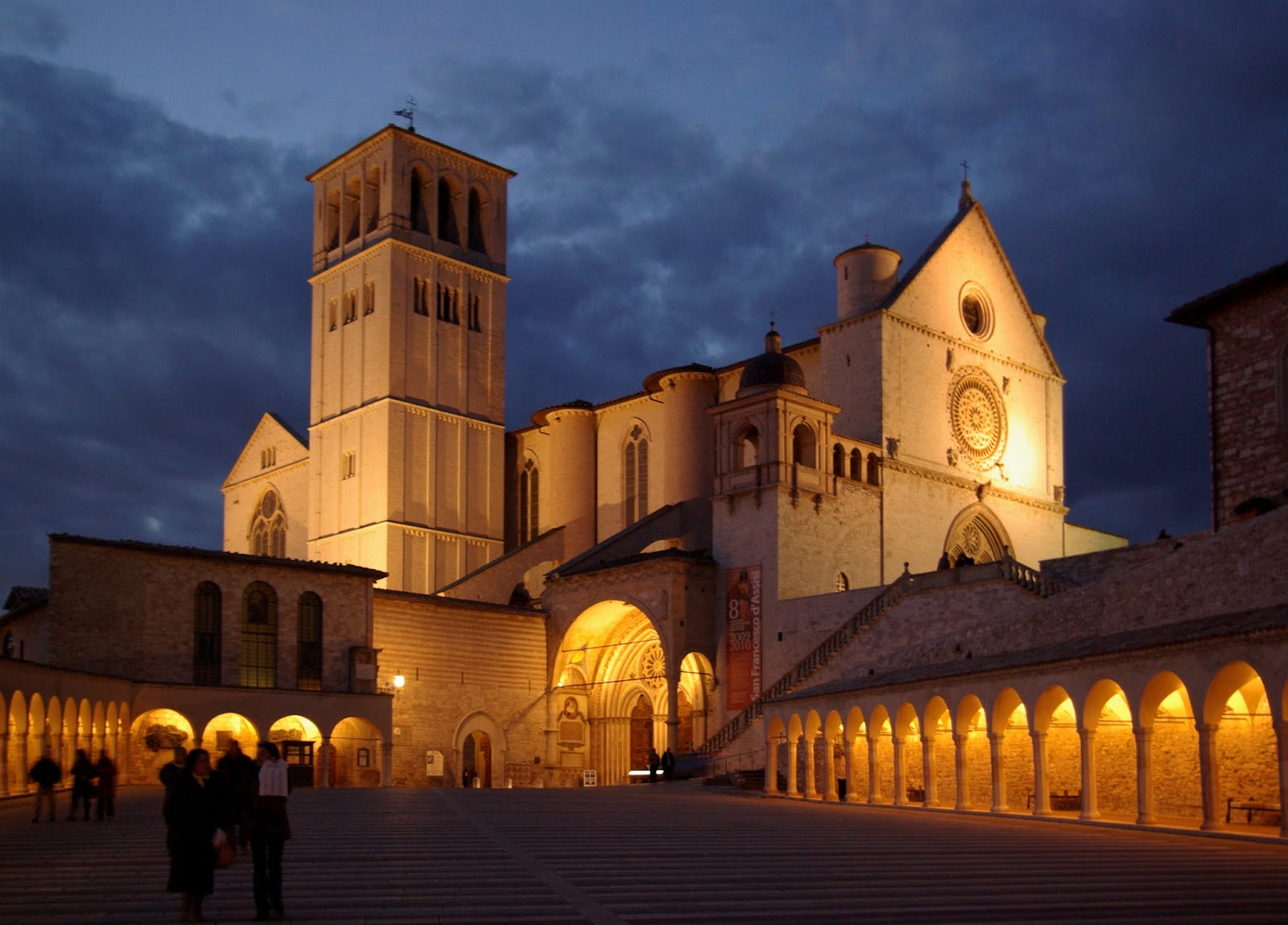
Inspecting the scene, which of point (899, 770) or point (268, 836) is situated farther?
point (899, 770)

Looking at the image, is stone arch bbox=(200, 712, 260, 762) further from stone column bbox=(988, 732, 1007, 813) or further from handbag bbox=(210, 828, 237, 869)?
handbag bbox=(210, 828, 237, 869)

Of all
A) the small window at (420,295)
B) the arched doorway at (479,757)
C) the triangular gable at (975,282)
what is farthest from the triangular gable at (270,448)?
the triangular gable at (975,282)

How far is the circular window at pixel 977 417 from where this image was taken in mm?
51469

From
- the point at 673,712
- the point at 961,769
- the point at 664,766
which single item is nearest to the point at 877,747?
the point at 961,769

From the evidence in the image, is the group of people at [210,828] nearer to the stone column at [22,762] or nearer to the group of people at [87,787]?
the group of people at [87,787]

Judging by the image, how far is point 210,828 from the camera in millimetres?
Answer: 11227

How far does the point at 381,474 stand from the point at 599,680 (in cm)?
1338

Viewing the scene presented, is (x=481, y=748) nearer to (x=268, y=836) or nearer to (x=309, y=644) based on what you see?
(x=309, y=644)

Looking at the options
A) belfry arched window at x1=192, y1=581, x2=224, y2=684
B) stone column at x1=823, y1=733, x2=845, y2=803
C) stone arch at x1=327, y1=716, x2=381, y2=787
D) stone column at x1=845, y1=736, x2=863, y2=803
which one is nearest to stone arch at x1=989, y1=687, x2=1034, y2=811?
stone column at x1=845, y1=736, x2=863, y2=803

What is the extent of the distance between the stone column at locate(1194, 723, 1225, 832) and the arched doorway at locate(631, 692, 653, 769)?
3324 centimetres

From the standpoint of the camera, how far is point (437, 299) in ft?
207

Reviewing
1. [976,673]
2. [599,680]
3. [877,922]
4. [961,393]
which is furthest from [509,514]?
[877,922]

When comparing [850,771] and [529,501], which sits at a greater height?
[529,501]

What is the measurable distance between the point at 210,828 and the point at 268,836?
3.01 feet
